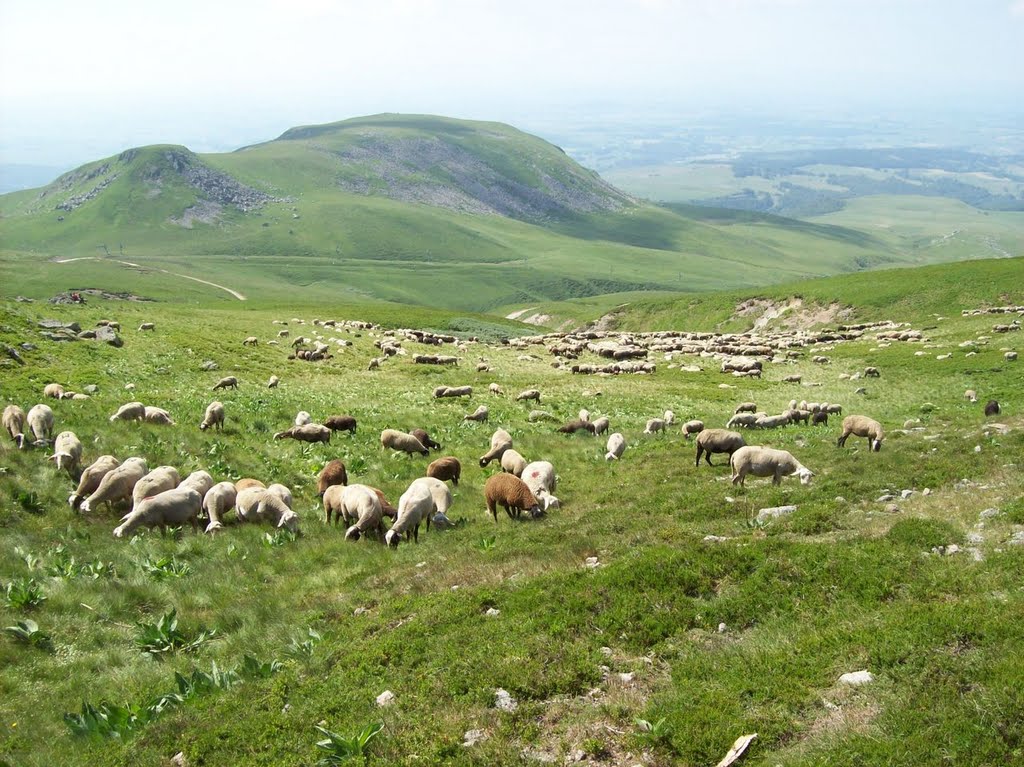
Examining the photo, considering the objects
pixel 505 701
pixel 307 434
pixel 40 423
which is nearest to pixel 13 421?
pixel 40 423

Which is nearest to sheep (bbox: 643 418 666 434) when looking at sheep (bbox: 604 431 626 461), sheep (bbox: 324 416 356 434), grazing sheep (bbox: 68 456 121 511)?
sheep (bbox: 604 431 626 461)

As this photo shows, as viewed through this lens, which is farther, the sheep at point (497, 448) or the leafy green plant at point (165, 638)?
the sheep at point (497, 448)

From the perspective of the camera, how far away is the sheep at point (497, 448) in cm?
2556

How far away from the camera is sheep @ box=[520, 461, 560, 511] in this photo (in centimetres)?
2061

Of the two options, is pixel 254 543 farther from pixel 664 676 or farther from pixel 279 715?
pixel 664 676

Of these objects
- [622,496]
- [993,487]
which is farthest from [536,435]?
[993,487]

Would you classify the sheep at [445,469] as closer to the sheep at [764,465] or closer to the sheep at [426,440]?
the sheep at [426,440]

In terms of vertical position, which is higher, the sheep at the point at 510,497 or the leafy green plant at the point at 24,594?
the leafy green plant at the point at 24,594

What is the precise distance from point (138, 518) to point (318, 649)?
841 centimetres

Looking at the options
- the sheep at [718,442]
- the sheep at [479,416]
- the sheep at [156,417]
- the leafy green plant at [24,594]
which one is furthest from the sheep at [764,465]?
the sheep at [156,417]

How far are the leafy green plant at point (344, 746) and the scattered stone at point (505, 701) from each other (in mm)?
1762

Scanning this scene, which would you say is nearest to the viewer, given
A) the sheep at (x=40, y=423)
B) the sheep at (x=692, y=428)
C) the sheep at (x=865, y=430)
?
the sheep at (x=40, y=423)

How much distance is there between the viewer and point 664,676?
9.78m

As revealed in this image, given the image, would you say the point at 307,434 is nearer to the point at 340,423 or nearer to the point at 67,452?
the point at 340,423
